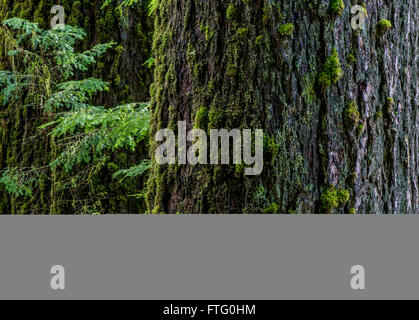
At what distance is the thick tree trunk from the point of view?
2.53 metres

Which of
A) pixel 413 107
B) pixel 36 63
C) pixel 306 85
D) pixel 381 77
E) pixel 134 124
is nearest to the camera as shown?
pixel 306 85

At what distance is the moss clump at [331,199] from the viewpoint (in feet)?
8.38

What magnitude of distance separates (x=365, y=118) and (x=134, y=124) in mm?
1902

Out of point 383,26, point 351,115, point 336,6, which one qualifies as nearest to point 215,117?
point 351,115

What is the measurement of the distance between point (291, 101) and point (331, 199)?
52 cm

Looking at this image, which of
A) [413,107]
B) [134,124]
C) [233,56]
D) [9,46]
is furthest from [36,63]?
[413,107]

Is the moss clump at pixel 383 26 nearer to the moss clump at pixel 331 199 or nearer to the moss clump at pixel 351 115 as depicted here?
the moss clump at pixel 351 115

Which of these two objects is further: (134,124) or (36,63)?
(36,63)

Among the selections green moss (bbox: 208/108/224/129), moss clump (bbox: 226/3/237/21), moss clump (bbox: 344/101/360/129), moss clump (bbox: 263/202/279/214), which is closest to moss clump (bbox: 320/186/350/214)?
moss clump (bbox: 263/202/279/214)

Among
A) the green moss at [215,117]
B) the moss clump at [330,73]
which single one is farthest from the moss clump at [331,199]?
the green moss at [215,117]

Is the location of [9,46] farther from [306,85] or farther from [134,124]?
[306,85]

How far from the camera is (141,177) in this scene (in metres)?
6.48

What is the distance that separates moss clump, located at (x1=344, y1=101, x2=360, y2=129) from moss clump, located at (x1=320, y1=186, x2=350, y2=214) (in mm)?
334

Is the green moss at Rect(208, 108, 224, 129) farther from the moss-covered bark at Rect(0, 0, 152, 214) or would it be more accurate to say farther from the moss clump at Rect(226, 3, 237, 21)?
the moss-covered bark at Rect(0, 0, 152, 214)
